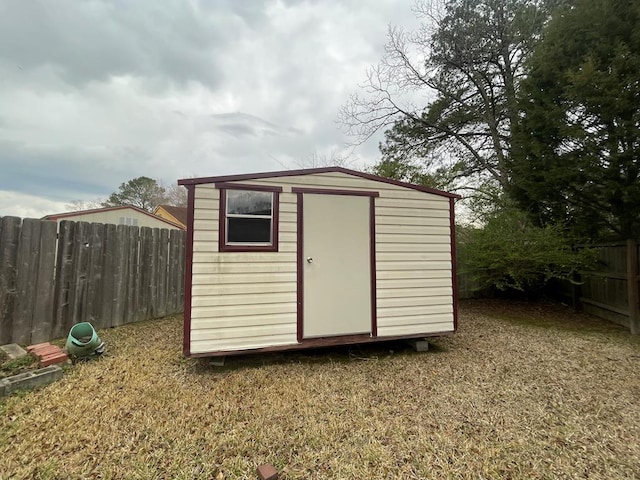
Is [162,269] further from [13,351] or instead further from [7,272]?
[13,351]

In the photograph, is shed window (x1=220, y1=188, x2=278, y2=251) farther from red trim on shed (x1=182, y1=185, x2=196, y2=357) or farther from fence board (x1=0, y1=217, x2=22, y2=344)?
fence board (x1=0, y1=217, x2=22, y2=344)

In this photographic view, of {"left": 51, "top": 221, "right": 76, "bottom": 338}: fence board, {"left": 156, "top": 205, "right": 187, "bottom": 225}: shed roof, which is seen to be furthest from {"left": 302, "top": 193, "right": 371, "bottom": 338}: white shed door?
{"left": 156, "top": 205, "right": 187, "bottom": 225}: shed roof

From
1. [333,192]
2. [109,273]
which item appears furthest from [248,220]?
[109,273]

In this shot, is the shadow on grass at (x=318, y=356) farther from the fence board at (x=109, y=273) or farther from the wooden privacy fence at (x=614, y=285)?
the wooden privacy fence at (x=614, y=285)

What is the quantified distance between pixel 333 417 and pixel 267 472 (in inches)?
32.8

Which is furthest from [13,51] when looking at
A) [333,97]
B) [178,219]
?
[178,219]

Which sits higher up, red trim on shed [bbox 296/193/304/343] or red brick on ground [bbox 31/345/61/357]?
red trim on shed [bbox 296/193/304/343]

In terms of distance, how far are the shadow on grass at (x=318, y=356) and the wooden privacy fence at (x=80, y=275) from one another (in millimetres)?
2248

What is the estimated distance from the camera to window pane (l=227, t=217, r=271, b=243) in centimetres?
375

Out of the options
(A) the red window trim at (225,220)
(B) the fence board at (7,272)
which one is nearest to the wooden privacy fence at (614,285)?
(A) the red window trim at (225,220)

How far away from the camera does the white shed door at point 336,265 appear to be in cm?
396

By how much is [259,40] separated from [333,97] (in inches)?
136

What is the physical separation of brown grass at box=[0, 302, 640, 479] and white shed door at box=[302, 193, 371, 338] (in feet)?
1.84

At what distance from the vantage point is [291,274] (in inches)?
154
